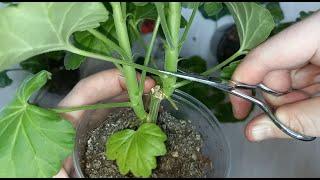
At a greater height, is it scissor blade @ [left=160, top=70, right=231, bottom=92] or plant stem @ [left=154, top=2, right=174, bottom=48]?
plant stem @ [left=154, top=2, right=174, bottom=48]

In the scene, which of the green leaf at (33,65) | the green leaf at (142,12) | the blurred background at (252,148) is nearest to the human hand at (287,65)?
the green leaf at (142,12)

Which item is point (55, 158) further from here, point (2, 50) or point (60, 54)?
point (60, 54)

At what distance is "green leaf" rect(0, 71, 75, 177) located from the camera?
40cm

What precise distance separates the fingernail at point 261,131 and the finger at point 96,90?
0.60ft

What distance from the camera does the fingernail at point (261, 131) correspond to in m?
0.50

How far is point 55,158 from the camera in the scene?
0.40m

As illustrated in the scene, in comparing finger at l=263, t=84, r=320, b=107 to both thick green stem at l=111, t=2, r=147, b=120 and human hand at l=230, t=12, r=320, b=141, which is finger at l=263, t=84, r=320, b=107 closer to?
human hand at l=230, t=12, r=320, b=141

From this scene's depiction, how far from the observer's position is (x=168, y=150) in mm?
495

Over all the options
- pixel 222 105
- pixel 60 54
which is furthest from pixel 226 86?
pixel 60 54

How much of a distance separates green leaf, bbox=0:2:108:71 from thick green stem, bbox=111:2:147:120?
0.11 feet

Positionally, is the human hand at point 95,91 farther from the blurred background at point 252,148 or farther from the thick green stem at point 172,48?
the blurred background at point 252,148

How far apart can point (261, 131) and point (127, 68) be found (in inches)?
7.7

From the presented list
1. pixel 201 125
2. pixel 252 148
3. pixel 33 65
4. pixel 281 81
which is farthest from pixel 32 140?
pixel 252 148

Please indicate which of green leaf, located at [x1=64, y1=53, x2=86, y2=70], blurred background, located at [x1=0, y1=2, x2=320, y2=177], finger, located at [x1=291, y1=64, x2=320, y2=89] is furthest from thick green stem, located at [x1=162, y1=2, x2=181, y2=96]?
blurred background, located at [x1=0, y1=2, x2=320, y2=177]
